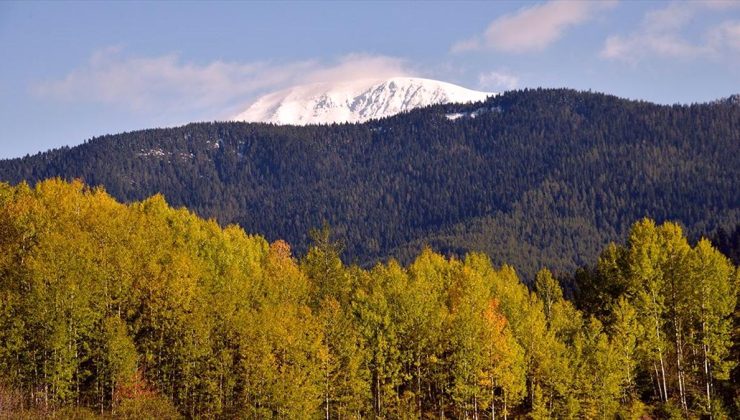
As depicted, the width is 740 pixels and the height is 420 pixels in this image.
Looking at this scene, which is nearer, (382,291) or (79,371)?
(79,371)

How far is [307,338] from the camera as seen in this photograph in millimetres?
72688

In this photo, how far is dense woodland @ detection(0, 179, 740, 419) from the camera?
67375 millimetres

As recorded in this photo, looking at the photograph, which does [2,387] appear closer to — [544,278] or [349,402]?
[349,402]

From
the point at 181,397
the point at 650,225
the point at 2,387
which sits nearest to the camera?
the point at 2,387

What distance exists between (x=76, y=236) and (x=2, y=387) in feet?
57.3

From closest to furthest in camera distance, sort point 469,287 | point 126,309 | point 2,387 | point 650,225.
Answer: point 2,387
point 126,309
point 469,287
point 650,225

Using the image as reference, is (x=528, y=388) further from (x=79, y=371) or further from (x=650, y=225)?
(x=79, y=371)

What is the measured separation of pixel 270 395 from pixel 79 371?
17.4 metres

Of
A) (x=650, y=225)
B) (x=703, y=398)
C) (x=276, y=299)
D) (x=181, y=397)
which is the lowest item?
(x=703, y=398)

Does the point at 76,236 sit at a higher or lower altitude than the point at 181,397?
higher

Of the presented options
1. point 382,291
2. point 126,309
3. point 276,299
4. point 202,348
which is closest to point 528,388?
point 382,291

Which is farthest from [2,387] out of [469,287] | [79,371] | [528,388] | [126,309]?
[528,388]

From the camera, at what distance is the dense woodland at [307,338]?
67.4m

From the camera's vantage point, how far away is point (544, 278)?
11025cm
